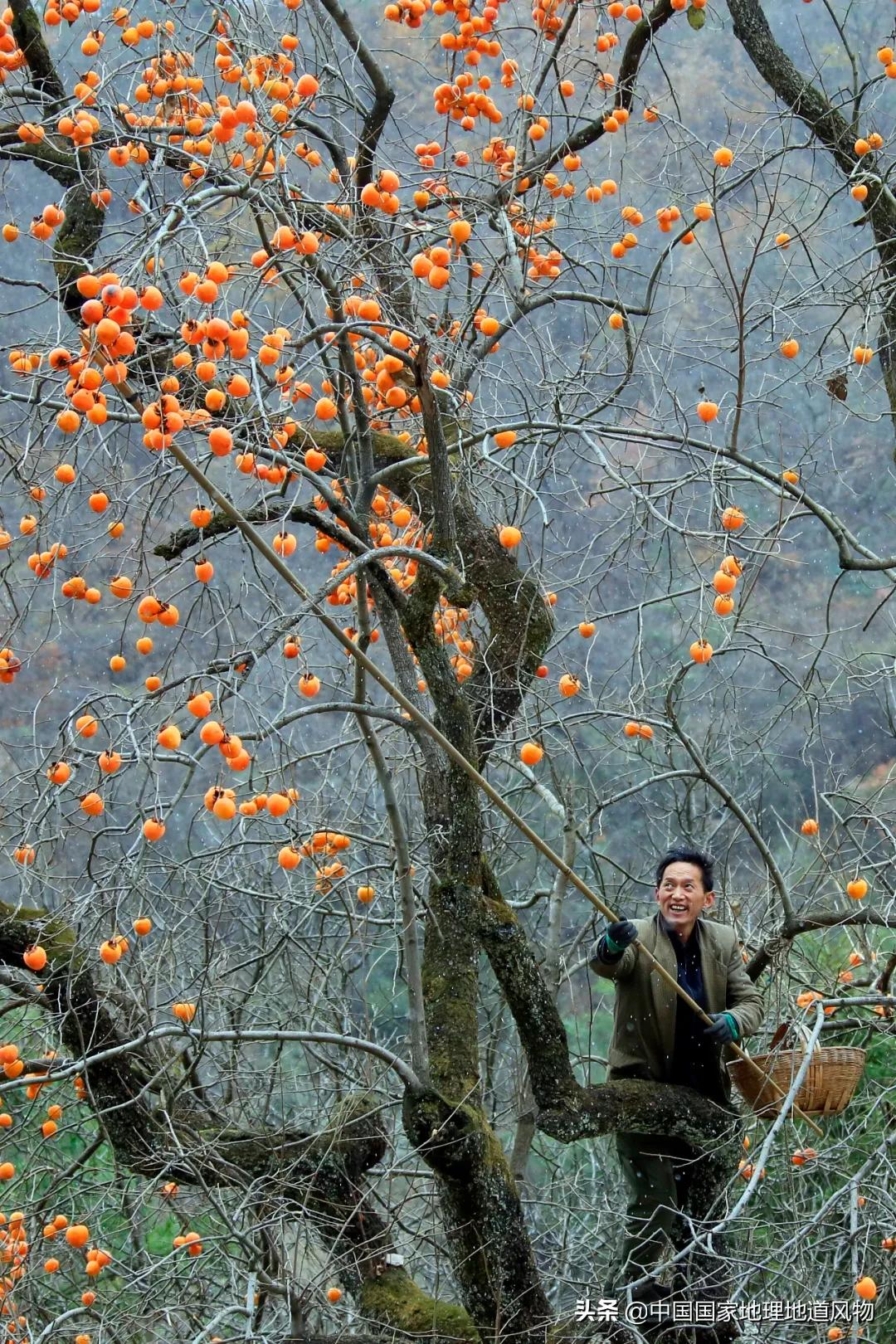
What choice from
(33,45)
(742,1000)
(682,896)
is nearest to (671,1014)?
(742,1000)

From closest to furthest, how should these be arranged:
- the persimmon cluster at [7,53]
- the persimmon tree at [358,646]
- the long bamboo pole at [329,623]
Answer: the long bamboo pole at [329,623] → the persimmon tree at [358,646] → the persimmon cluster at [7,53]

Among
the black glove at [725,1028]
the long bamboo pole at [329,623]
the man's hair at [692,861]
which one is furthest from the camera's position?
the man's hair at [692,861]

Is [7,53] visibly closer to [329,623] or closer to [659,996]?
[329,623]

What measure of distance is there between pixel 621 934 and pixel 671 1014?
47 centimetres

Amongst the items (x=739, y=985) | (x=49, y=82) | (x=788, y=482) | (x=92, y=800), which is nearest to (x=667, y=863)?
(x=739, y=985)

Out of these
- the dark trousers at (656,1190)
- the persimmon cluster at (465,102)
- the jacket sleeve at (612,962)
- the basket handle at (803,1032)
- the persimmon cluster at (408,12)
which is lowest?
the dark trousers at (656,1190)

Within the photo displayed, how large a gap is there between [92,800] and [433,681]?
841 mm

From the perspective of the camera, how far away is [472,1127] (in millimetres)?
2662

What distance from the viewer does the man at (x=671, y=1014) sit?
299 cm

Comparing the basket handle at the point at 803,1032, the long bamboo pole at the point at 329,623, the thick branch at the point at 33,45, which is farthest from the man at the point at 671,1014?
the thick branch at the point at 33,45

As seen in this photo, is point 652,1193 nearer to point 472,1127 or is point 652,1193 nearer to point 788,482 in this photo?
point 472,1127

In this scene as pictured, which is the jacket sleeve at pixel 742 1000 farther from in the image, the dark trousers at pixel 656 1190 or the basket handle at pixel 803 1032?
the basket handle at pixel 803 1032

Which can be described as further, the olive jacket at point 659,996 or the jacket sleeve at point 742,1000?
the olive jacket at point 659,996

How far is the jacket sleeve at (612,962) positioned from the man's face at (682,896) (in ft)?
0.38
